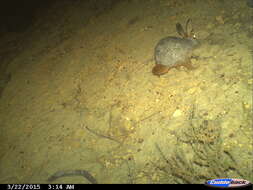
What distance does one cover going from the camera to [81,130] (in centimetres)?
294

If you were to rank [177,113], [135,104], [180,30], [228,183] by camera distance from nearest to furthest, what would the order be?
[228,183]
[177,113]
[135,104]
[180,30]

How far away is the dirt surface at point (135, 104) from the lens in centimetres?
217

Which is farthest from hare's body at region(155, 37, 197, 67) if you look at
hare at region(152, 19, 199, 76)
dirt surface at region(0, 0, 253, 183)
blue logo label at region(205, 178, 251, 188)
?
blue logo label at region(205, 178, 251, 188)

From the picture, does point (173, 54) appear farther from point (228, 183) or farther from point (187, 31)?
point (228, 183)

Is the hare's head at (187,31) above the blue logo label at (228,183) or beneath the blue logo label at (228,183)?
above

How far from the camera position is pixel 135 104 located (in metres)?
2.85

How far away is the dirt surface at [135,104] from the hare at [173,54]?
0.11 meters

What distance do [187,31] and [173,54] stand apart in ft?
2.38

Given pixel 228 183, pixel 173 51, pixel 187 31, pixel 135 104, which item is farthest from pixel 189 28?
pixel 228 183

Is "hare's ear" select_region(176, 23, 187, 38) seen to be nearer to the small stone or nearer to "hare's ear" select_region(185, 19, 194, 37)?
"hare's ear" select_region(185, 19, 194, 37)

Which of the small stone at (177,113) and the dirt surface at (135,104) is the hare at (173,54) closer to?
the dirt surface at (135,104)

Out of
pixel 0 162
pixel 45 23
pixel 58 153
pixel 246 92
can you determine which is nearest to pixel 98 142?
pixel 58 153

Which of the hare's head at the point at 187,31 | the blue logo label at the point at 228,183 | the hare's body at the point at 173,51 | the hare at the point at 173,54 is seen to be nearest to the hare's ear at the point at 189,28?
the hare's head at the point at 187,31

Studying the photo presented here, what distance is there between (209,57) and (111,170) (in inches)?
79.9
